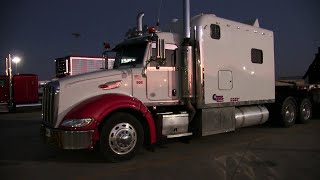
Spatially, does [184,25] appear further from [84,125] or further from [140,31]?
[84,125]

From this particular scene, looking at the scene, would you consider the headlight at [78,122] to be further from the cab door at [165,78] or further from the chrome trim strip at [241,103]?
the chrome trim strip at [241,103]

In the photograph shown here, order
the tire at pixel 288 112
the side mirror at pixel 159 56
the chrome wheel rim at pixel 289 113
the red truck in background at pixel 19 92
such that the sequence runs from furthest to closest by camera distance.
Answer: the red truck in background at pixel 19 92 → the chrome wheel rim at pixel 289 113 → the tire at pixel 288 112 → the side mirror at pixel 159 56

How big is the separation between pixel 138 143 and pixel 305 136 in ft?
17.5

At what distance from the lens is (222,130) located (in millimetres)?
8641

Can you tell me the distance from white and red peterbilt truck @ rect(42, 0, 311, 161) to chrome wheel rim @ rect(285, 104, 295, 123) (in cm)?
125

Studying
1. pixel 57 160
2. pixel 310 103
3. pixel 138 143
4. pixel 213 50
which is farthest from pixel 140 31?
pixel 310 103

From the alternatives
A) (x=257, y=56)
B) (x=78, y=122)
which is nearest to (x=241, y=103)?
(x=257, y=56)

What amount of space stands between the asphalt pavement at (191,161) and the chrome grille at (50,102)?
0.95 metres

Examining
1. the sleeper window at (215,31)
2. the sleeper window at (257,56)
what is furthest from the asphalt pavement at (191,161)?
the sleeper window at (215,31)

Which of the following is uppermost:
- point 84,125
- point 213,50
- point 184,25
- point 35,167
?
point 184,25

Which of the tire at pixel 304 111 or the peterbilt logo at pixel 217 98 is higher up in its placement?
the peterbilt logo at pixel 217 98

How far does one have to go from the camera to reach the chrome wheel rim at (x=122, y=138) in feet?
21.8

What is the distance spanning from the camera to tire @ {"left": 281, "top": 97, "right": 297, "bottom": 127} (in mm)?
11250

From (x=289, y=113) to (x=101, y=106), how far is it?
7.85 meters
